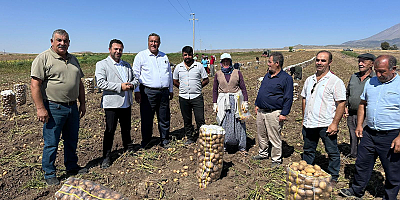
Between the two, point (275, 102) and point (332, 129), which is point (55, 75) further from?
point (332, 129)

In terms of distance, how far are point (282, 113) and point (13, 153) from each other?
5.36 metres

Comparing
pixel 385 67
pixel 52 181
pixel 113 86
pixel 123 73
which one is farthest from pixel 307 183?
pixel 52 181

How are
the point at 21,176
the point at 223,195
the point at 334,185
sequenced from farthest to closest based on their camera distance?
the point at 21,176 < the point at 334,185 < the point at 223,195

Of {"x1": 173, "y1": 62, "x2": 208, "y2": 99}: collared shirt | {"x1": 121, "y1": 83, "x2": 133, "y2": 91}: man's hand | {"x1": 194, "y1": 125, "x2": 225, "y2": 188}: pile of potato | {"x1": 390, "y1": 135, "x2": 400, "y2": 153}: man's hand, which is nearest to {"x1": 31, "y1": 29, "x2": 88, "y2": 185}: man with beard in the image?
{"x1": 121, "y1": 83, "x2": 133, "y2": 91}: man's hand

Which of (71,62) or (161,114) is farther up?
(71,62)

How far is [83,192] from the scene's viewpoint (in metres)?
2.63

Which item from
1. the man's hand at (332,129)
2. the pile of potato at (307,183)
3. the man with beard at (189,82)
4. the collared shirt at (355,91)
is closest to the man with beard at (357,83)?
the collared shirt at (355,91)

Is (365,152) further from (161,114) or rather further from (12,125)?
(12,125)

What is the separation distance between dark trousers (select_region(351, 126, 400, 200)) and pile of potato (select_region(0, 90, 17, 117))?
8.87 meters

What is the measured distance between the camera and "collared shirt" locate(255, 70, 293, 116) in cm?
392

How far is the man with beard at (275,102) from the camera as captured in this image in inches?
155

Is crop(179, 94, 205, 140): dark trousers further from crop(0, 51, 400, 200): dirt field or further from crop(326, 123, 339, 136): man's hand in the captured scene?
crop(326, 123, 339, 136): man's hand

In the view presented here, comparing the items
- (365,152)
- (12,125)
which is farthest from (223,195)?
(12,125)

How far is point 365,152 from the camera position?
3.21m
